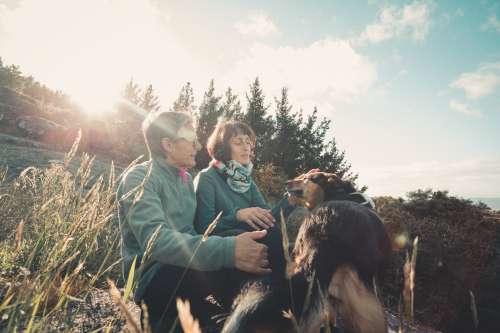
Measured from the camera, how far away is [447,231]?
630cm

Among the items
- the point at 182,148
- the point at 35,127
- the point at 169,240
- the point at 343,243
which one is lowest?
the point at 169,240

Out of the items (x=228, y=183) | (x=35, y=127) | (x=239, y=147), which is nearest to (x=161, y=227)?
(x=228, y=183)

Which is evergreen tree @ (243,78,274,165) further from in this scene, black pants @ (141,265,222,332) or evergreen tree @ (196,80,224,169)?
black pants @ (141,265,222,332)

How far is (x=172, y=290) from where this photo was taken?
5.59ft

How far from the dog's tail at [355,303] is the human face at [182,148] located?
1.53 meters

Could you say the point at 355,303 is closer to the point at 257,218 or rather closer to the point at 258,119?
the point at 257,218

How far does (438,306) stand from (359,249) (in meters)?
5.76

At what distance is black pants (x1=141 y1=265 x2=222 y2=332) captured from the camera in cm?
170

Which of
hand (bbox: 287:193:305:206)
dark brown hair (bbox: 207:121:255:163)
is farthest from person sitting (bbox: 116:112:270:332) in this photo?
hand (bbox: 287:193:305:206)

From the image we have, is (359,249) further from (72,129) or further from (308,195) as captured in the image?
(72,129)

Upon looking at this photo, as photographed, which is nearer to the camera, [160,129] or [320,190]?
[160,129]

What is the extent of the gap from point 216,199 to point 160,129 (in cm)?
111

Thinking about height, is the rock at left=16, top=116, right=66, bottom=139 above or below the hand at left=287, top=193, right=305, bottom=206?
above

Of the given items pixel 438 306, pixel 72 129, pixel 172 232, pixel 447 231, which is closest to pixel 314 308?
pixel 172 232
